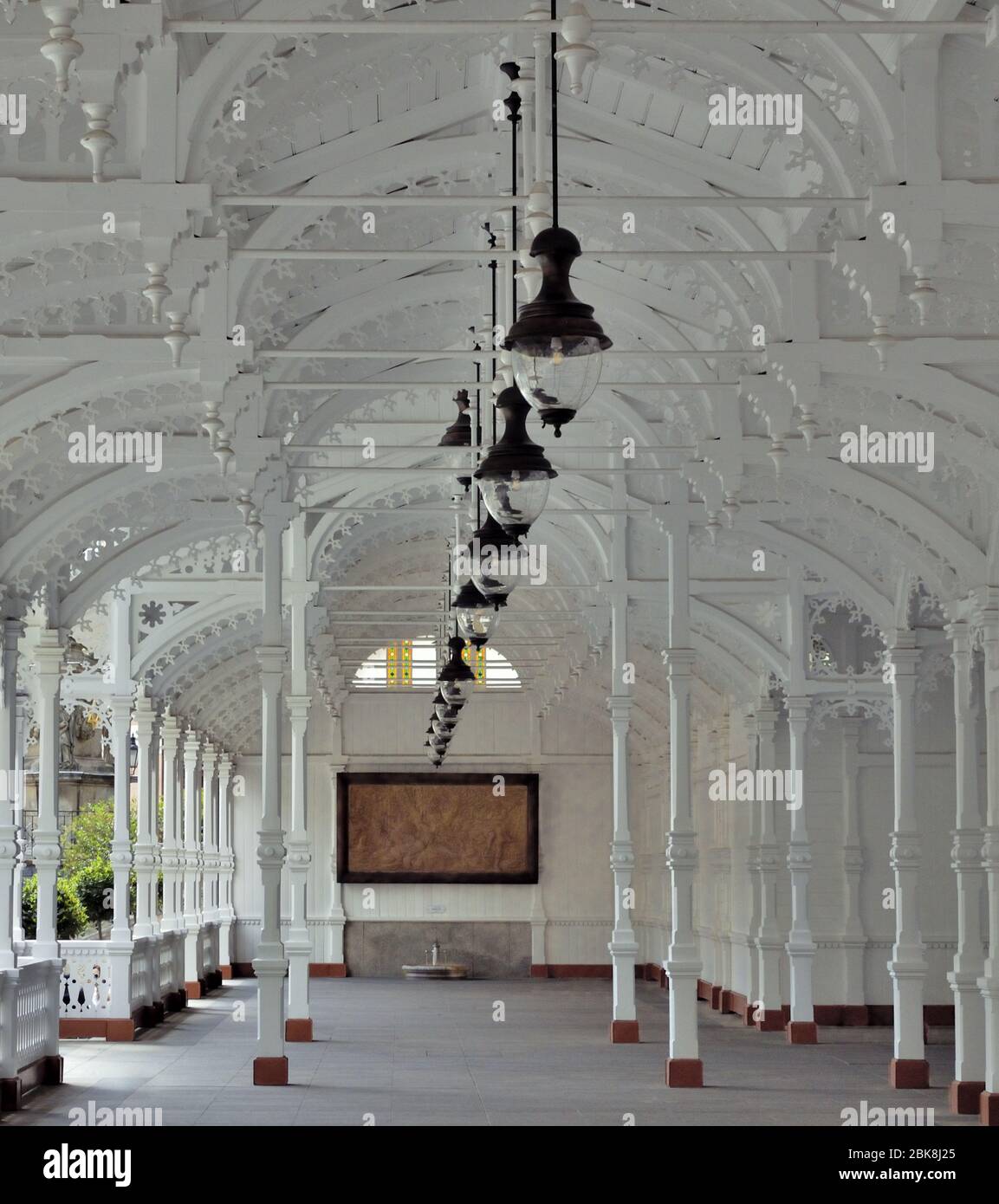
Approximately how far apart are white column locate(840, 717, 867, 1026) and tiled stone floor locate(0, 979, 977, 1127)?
2.21 feet

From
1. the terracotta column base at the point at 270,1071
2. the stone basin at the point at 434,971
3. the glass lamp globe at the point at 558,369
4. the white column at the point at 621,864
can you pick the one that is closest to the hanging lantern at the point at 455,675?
the white column at the point at 621,864

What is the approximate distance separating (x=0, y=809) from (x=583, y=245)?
668cm

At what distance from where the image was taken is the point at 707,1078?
17.2 metres

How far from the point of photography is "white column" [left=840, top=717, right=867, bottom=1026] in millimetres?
24734

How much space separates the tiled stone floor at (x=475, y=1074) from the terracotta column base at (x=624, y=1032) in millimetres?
203

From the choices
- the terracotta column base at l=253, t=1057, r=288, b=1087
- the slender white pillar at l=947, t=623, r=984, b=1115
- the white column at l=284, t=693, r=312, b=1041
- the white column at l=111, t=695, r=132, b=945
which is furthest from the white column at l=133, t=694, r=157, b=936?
the slender white pillar at l=947, t=623, r=984, b=1115

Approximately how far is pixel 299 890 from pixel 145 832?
11.5 ft

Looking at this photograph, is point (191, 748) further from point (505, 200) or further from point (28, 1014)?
point (505, 200)

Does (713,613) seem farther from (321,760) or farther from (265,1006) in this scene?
(321,760)

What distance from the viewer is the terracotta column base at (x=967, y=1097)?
14898mm

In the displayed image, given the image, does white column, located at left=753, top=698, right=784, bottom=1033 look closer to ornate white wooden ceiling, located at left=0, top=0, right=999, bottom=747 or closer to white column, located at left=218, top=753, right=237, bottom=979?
ornate white wooden ceiling, located at left=0, top=0, right=999, bottom=747

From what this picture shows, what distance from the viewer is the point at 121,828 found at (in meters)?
21.1
